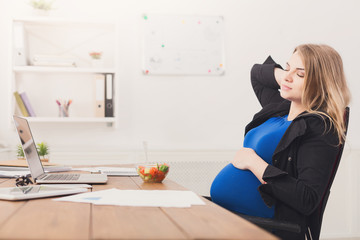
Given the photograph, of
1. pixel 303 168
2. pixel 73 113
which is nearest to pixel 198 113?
pixel 73 113

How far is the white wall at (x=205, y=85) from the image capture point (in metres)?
3.08

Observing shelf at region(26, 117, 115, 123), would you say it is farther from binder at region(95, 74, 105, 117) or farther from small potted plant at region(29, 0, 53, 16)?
small potted plant at region(29, 0, 53, 16)

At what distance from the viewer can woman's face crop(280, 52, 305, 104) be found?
1.58 m

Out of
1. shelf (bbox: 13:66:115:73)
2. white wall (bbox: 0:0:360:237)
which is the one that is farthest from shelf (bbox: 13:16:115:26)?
shelf (bbox: 13:66:115:73)

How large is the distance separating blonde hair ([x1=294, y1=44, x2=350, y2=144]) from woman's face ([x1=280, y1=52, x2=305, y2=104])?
1.5 inches

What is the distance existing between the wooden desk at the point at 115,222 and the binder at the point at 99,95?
1955 millimetres

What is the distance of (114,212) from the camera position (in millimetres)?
863

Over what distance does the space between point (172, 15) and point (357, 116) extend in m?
1.72

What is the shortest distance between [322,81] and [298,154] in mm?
290

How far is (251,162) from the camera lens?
1.52 m

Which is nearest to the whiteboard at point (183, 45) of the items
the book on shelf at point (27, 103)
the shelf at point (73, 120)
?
the shelf at point (73, 120)

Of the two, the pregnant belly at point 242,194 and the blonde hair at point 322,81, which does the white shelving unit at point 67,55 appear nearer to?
the pregnant belly at point 242,194

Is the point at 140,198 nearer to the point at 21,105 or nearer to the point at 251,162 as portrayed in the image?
the point at 251,162

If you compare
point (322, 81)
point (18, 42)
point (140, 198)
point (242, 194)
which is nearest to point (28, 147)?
point (140, 198)
